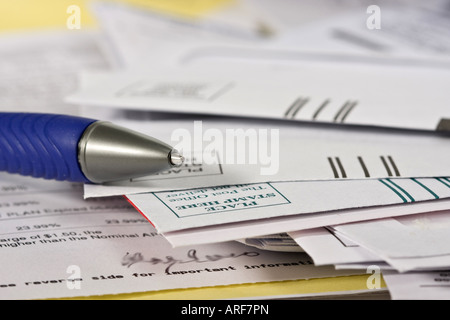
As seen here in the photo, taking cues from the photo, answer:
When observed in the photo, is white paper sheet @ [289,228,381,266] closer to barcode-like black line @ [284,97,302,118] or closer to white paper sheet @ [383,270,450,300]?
white paper sheet @ [383,270,450,300]

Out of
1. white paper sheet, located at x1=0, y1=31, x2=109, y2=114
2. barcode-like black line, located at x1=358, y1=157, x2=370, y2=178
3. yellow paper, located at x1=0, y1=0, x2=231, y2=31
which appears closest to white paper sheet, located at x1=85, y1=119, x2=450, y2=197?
barcode-like black line, located at x1=358, y1=157, x2=370, y2=178

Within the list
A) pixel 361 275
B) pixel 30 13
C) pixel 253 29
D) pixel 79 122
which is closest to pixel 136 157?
pixel 79 122

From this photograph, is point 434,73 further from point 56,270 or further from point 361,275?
point 56,270

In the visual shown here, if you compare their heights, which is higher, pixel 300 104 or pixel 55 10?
pixel 55 10

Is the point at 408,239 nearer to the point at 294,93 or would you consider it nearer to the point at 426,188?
the point at 426,188

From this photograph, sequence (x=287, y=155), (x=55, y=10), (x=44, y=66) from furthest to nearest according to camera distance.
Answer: (x=55, y=10)
(x=44, y=66)
(x=287, y=155)

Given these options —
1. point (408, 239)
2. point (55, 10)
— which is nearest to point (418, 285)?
point (408, 239)

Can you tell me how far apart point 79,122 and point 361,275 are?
0.21m

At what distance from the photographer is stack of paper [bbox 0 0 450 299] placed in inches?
13.7

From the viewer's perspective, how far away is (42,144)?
0.41 meters

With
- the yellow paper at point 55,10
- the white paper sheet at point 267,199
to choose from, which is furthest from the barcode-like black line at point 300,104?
the yellow paper at point 55,10

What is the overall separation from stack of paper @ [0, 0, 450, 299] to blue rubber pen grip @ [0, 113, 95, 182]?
26 mm
